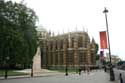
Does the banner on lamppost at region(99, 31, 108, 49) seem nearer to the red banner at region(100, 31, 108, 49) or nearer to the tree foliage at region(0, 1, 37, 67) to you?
the red banner at region(100, 31, 108, 49)

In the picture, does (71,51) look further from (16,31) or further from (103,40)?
(103,40)

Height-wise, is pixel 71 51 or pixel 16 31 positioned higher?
→ pixel 16 31

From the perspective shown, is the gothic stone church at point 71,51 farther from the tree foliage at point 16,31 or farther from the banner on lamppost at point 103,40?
the banner on lamppost at point 103,40

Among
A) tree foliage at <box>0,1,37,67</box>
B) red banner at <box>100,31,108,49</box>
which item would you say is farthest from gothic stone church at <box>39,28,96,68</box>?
red banner at <box>100,31,108,49</box>

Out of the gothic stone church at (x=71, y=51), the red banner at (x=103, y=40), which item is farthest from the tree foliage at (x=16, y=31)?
the gothic stone church at (x=71, y=51)

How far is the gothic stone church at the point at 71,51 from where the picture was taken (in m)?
108

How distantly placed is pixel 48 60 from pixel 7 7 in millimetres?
76699

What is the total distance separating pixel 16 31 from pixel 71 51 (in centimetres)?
6637

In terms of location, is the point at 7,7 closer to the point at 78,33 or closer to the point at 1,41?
the point at 1,41

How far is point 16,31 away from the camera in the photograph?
44750 mm

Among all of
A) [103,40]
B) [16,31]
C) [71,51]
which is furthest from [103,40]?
[71,51]

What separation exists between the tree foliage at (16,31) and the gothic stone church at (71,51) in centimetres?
5335

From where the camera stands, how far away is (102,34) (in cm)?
3173

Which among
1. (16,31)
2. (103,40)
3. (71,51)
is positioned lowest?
(103,40)
